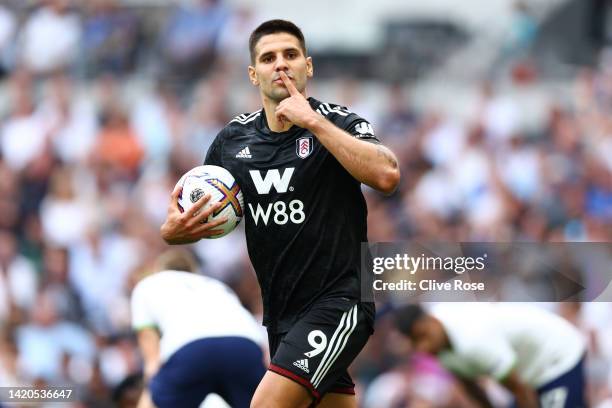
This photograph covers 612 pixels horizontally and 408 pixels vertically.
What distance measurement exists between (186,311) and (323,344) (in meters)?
2.39

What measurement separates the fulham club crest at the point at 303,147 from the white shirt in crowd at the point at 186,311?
2166 mm

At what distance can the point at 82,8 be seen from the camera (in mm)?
17266

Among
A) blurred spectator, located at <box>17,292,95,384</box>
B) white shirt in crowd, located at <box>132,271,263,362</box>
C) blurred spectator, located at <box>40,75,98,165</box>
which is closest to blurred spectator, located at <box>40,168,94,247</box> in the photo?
blurred spectator, located at <box>40,75,98,165</box>

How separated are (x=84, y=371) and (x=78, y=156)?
389cm

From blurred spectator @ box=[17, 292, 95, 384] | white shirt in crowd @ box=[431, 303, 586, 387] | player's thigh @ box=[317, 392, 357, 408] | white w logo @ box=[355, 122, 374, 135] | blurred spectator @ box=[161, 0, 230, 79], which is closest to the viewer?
white w logo @ box=[355, 122, 374, 135]

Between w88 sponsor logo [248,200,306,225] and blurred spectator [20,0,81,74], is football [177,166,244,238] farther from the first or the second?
blurred spectator [20,0,81,74]

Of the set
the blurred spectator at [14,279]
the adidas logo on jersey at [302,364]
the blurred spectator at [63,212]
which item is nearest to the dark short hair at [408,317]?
the adidas logo on jersey at [302,364]

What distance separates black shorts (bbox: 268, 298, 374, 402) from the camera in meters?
6.50

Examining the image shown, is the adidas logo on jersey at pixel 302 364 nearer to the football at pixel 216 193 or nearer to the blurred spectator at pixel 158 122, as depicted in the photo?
the football at pixel 216 193

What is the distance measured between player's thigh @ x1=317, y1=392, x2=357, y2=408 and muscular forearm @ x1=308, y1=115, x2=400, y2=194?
120 cm

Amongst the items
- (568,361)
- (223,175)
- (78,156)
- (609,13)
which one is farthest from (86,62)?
(223,175)

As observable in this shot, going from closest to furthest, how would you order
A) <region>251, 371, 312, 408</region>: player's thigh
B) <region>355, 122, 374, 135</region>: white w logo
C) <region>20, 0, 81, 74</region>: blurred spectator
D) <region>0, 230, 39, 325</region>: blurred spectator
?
<region>251, 371, 312, 408</region>: player's thigh
<region>355, 122, 374, 135</region>: white w logo
<region>0, 230, 39, 325</region>: blurred spectator
<region>20, 0, 81, 74</region>: blurred spectator

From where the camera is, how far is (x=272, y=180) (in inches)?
271

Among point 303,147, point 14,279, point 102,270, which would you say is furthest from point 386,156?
point 14,279
